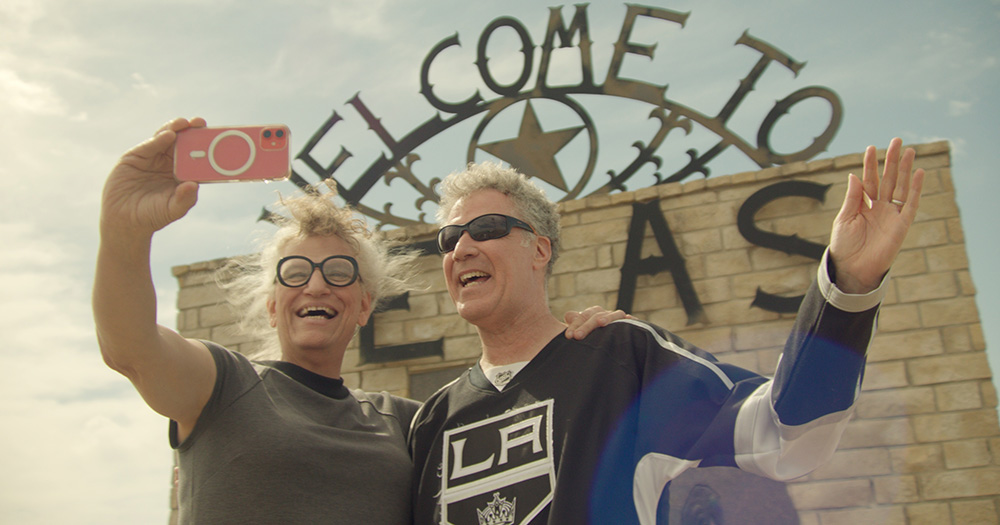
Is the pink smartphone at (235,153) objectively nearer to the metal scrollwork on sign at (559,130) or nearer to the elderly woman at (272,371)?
the elderly woman at (272,371)

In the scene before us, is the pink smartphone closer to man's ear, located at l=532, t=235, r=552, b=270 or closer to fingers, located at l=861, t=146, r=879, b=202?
man's ear, located at l=532, t=235, r=552, b=270

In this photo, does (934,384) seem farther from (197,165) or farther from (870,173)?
(197,165)

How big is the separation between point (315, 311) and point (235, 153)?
3.17 feet

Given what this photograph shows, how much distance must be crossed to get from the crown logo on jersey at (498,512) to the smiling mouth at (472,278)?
0.75 metres

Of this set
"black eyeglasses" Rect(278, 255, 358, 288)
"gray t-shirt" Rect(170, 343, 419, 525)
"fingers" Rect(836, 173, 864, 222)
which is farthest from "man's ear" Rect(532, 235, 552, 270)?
"fingers" Rect(836, 173, 864, 222)

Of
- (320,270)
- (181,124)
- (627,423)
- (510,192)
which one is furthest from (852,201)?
(320,270)

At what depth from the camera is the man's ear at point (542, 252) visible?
257cm

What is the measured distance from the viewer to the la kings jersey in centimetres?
157

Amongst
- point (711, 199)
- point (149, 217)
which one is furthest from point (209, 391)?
point (711, 199)

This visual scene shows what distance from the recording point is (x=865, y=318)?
4.94 feet

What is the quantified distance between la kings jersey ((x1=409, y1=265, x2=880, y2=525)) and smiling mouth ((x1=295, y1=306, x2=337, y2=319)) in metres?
0.63

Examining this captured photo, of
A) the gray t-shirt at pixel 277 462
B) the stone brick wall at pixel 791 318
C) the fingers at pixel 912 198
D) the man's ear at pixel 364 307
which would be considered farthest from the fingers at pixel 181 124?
the stone brick wall at pixel 791 318

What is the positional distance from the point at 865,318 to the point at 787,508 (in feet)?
13.4

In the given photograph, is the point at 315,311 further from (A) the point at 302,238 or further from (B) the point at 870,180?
(B) the point at 870,180
